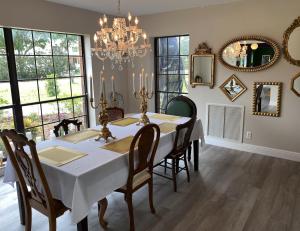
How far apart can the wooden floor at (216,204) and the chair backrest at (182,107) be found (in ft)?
2.84

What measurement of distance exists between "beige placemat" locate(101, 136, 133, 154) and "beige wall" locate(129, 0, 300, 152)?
246 centimetres

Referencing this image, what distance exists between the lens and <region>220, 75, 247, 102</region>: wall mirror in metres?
4.05

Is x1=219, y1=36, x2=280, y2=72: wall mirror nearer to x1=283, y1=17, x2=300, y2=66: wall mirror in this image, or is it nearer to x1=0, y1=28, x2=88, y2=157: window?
x1=283, y1=17, x2=300, y2=66: wall mirror

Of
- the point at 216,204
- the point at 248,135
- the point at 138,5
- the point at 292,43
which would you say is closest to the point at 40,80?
the point at 138,5

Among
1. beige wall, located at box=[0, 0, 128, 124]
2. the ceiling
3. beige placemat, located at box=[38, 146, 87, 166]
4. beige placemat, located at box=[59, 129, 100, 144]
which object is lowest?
beige placemat, located at box=[38, 146, 87, 166]

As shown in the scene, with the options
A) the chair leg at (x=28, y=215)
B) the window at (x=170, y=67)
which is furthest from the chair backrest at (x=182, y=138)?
the window at (x=170, y=67)

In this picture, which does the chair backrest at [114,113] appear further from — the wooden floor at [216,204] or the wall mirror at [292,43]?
the wall mirror at [292,43]

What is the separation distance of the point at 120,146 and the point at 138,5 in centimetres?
274

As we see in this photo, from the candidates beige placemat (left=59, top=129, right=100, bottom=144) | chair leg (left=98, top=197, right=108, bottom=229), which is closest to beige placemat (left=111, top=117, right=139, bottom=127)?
beige placemat (left=59, top=129, right=100, bottom=144)

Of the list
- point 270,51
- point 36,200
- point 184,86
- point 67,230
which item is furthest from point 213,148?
point 36,200

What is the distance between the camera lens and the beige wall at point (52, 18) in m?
3.23

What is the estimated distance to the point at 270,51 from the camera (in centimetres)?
369

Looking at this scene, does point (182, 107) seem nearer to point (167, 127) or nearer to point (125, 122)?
point (167, 127)

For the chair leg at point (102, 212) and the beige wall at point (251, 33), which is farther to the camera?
the beige wall at point (251, 33)
